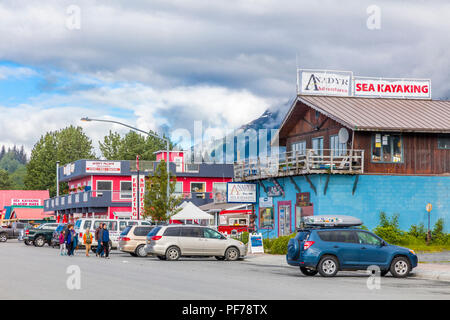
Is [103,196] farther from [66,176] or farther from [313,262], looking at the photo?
[313,262]

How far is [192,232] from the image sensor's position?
3275 centimetres

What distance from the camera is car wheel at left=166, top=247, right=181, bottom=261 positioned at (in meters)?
32.6

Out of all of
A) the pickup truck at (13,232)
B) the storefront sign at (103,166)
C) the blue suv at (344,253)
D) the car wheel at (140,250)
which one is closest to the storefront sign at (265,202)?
the car wheel at (140,250)

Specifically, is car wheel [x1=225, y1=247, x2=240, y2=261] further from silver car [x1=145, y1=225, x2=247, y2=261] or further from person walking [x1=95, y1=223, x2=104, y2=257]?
person walking [x1=95, y1=223, x2=104, y2=257]

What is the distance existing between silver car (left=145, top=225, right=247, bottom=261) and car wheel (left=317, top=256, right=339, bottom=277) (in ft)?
33.2

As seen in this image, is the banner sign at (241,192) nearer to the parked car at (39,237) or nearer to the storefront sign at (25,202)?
the parked car at (39,237)

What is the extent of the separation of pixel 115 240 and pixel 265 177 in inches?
374

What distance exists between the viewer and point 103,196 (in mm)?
72938

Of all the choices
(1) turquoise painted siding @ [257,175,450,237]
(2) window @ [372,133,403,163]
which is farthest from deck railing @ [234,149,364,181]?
(2) window @ [372,133,403,163]

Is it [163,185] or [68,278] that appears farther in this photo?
[163,185]

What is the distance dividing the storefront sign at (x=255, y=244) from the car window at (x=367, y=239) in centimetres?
1447

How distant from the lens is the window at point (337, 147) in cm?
4136
